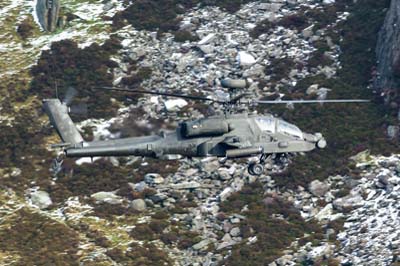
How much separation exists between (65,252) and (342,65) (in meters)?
18.1

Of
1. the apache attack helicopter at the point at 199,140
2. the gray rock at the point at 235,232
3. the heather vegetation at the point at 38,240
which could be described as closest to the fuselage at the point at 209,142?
the apache attack helicopter at the point at 199,140

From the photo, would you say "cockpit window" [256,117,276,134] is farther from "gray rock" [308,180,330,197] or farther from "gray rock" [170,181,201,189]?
"gray rock" [170,181,201,189]

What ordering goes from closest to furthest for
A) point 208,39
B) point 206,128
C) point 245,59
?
point 206,128, point 245,59, point 208,39

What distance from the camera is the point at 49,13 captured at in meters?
55.7

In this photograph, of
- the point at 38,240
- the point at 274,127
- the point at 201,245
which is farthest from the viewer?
the point at 38,240

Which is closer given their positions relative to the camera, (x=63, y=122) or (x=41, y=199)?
(x=63, y=122)

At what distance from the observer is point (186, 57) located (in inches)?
2050

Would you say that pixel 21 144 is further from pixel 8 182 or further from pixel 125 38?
pixel 125 38

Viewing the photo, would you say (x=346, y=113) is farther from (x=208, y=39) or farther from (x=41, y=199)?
(x=41, y=199)

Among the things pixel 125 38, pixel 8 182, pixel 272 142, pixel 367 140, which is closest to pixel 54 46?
pixel 125 38

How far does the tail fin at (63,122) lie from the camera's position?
31969 millimetres

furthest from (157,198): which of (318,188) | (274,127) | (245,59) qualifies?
(245,59)

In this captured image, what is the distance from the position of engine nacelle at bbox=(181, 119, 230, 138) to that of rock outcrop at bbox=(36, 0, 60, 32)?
84.4ft

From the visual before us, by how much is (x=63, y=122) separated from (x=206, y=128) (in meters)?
4.78
